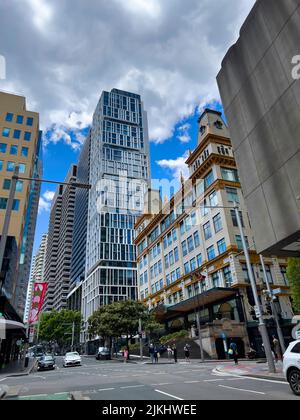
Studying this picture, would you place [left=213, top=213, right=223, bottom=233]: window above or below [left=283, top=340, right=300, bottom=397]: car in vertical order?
above

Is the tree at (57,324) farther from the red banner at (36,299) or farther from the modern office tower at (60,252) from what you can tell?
the red banner at (36,299)

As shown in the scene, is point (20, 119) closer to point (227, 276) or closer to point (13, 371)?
point (13, 371)

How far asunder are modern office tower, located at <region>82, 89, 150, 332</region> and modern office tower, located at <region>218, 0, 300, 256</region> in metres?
76.8

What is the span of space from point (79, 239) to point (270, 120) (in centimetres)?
12618

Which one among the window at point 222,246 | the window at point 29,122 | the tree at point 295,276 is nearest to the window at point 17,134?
the window at point 29,122

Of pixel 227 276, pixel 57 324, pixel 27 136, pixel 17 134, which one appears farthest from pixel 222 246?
pixel 57 324

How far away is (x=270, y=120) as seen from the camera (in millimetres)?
18328

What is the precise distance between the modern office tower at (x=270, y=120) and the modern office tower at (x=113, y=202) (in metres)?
76.8

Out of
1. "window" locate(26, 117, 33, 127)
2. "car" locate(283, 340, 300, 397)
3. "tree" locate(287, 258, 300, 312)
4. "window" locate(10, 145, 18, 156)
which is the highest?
"window" locate(26, 117, 33, 127)

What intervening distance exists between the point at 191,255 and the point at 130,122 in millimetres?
98747

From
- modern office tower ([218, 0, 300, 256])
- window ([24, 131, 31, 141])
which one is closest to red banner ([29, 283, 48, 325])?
modern office tower ([218, 0, 300, 256])

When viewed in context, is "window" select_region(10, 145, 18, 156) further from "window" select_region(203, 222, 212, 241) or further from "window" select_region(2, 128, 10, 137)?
"window" select_region(203, 222, 212, 241)

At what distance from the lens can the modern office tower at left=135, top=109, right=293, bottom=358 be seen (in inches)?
1479

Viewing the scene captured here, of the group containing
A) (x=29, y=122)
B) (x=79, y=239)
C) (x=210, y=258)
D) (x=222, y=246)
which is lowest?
(x=210, y=258)
